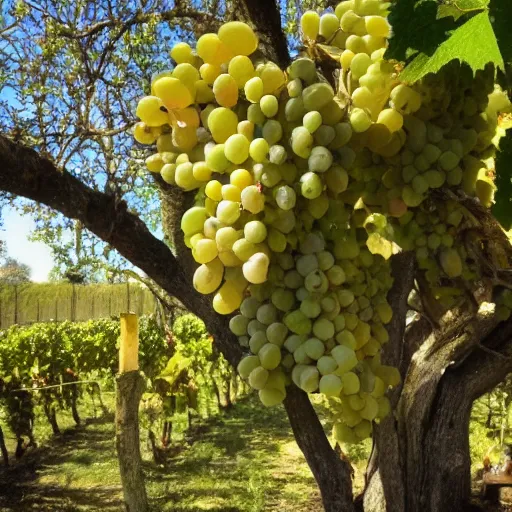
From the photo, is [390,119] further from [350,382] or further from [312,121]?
[350,382]

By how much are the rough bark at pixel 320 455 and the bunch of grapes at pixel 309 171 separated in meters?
0.40

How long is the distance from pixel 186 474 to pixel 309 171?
6.30 metres

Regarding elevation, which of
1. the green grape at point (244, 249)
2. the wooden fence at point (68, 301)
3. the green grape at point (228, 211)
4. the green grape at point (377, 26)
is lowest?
the green grape at point (244, 249)

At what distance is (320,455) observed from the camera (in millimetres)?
1765

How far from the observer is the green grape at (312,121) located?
0.90 m

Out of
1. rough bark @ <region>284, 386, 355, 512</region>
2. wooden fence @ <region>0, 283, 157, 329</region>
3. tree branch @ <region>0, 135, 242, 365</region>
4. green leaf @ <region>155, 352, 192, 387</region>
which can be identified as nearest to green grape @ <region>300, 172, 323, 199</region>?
rough bark @ <region>284, 386, 355, 512</region>

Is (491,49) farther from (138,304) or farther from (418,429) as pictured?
(138,304)

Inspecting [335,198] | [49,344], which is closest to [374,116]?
[335,198]

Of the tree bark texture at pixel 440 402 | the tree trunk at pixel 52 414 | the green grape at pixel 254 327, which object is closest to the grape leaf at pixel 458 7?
the green grape at pixel 254 327

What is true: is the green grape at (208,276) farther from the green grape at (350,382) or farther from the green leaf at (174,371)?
the green leaf at (174,371)

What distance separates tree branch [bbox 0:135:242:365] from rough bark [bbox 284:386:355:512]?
369mm

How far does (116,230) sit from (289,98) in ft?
4.65

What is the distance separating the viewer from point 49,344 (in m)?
9.01

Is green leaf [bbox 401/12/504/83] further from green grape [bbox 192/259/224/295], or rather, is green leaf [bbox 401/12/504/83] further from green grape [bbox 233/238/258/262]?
green grape [bbox 192/259/224/295]
